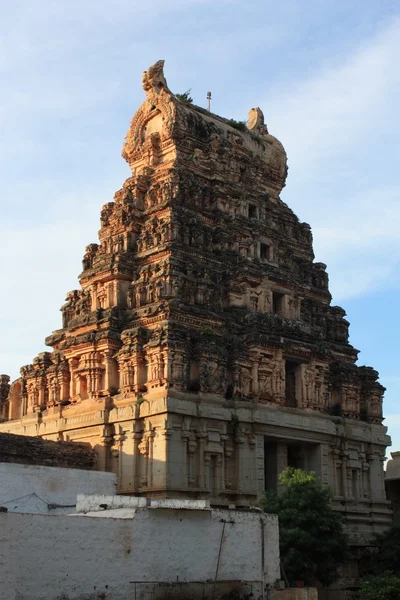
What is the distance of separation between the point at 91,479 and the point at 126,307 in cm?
949

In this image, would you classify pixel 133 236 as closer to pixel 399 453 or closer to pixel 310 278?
pixel 310 278

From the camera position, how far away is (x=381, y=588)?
3000cm

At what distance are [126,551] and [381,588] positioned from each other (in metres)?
11.6

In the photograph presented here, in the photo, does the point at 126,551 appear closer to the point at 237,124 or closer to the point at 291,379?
the point at 291,379

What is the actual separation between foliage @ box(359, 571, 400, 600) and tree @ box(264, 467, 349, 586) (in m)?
1.23

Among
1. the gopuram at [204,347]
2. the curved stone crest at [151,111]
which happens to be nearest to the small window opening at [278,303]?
the gopuram at [204,347]

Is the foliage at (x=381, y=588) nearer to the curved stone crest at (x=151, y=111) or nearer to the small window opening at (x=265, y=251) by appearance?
the small window opening at (x=265, y=251)

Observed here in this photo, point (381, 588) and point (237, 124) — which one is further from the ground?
point (237, 124)

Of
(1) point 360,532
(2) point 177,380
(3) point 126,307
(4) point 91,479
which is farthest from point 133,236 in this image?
(1) point 360,532

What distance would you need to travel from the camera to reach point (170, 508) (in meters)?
23.4

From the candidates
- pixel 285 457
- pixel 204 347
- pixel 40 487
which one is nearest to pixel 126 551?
pixel 40 487

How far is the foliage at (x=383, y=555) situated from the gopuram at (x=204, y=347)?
150cm

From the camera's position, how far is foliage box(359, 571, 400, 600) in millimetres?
29578

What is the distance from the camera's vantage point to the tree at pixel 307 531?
29000mm
